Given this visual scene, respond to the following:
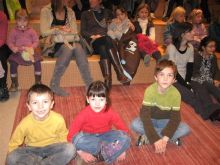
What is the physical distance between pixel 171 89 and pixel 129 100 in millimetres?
939

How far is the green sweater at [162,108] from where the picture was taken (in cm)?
232

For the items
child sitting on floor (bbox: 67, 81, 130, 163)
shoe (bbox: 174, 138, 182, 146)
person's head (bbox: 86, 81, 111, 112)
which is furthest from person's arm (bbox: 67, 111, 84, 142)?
shoe (bbox: 174, 138, 182, 146)

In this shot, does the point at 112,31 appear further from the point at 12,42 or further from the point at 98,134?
the point at 98,134

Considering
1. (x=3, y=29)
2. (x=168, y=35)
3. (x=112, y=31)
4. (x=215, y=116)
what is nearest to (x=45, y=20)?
(x=3, y=29)

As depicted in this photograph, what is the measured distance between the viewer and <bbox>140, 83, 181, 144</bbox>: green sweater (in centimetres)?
232

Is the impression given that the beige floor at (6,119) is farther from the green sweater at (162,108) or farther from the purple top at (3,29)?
the green sweater at (162,108)

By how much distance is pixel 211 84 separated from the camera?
316cm

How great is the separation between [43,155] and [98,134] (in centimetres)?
42

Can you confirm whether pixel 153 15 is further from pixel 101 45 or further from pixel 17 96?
pixel 17 96

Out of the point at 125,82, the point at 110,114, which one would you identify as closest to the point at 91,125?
the point at 110,114

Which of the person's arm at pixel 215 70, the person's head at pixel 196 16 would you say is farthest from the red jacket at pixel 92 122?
the person's head at pixel 196 16

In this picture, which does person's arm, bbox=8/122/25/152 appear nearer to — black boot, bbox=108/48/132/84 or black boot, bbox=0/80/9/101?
black boot, bbox=0/80/9/101

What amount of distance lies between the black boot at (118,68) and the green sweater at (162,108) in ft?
3.55

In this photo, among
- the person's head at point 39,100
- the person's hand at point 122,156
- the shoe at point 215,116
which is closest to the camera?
the person's head at point 39,100
